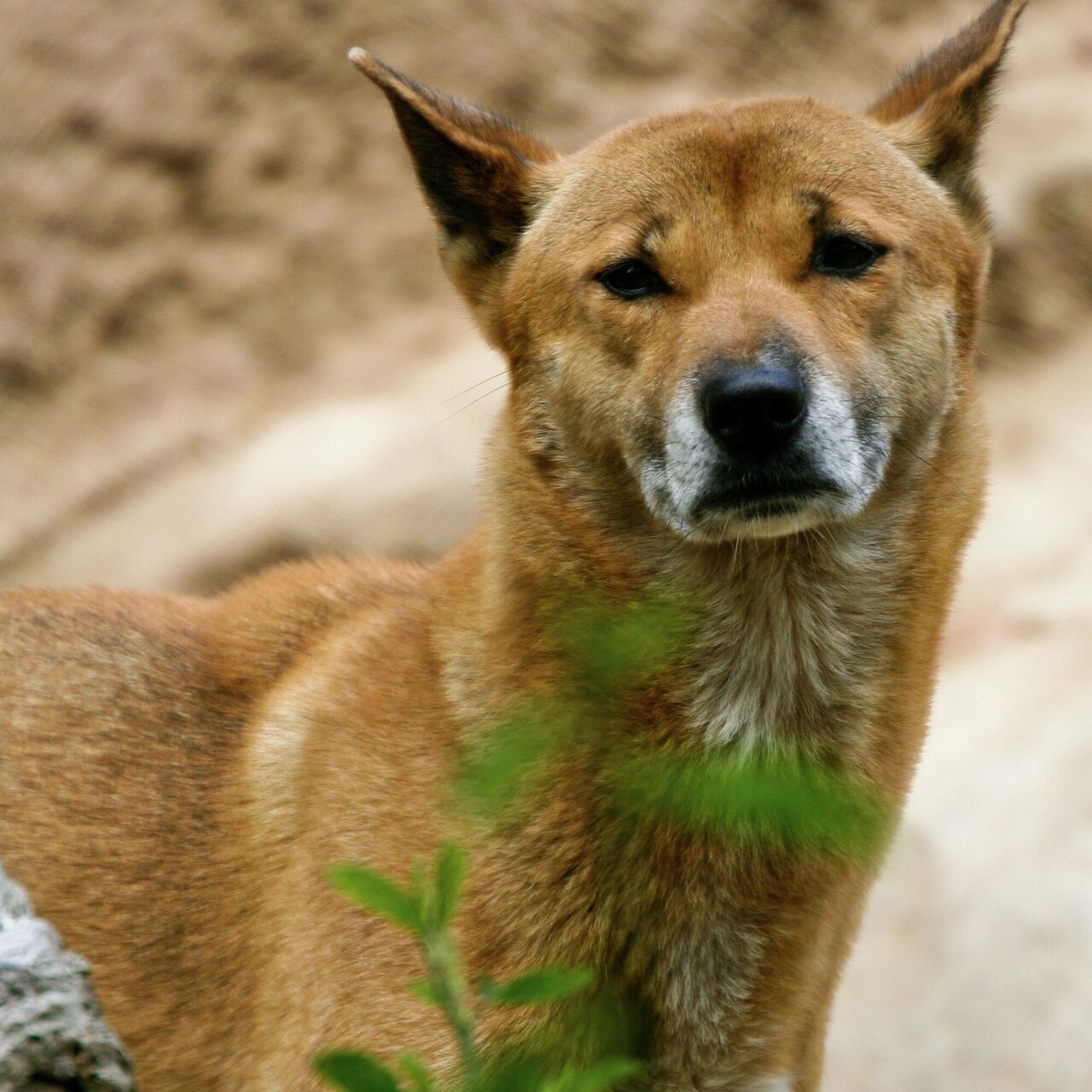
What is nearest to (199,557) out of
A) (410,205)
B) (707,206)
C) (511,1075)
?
(410,205)

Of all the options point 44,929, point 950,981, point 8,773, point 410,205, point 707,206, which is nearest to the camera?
point 44,929

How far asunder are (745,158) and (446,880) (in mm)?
2552

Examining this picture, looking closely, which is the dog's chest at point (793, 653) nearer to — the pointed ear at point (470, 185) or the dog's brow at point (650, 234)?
the dog's brow at point (650, 234)

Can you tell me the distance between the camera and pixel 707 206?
3314 millimetres

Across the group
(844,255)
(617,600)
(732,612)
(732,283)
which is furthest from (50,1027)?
(844,255)

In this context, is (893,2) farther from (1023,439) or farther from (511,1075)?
(511,1075)

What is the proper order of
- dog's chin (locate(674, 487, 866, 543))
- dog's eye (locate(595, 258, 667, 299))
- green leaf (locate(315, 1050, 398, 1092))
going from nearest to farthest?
green leaf (locate(315, 1050, 398, 1092)) → dog's chin (locate(674, 487, 866, 543)) → dog's eye (locate(595, 258, 667, 299))

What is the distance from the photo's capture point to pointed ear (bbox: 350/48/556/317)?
12.0 feet

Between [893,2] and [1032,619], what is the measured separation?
3.75m

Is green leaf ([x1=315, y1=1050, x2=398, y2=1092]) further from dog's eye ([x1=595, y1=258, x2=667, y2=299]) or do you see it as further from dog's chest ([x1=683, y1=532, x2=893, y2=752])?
dog's eye ([x1=595, y1=258, x2=667, y2=299])

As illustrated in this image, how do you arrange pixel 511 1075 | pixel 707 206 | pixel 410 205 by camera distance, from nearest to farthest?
1. pixel 511 1075
2. pixel 707 206
3. pixel 410 205

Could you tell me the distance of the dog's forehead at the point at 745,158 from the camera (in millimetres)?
3332

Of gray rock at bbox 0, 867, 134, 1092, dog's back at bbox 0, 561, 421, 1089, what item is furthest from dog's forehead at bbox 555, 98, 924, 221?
gray rock at bbox 0, 867, 134, 1092

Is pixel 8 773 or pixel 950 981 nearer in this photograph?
pixel 8 773
